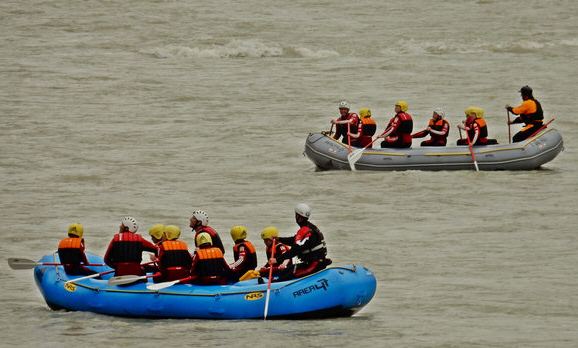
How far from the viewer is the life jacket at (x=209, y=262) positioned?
42.8 ft

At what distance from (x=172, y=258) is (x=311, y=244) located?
152 centimetres

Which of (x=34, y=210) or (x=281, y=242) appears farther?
(x=34, y=210)

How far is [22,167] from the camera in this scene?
23.6 m

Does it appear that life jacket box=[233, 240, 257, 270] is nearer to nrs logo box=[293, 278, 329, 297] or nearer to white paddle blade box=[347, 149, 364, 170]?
nrs logo box=[293, 278, 329, 297]

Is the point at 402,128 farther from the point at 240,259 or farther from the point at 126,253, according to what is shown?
the point at 126,253

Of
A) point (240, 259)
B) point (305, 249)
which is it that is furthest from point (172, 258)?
point (305, 249)

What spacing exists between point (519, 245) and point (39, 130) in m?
13.9

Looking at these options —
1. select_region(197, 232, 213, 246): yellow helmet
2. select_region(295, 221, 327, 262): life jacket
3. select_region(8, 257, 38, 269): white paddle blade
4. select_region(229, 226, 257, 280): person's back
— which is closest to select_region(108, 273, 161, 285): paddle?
select_region(197, 232, 213, 246): yellow helmet

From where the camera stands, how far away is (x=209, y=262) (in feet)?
42.8

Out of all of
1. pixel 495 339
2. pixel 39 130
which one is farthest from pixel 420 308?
pixel 39 130

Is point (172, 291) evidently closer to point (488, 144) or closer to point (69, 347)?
point (69, 347)

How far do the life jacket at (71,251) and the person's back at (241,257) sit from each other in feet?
6.02

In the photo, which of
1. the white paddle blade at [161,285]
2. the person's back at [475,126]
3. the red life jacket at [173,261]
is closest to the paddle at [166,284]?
the white paddle blade at [161,285]

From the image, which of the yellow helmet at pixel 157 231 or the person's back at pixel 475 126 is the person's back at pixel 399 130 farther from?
the yellow helmet at pixel 157 231
